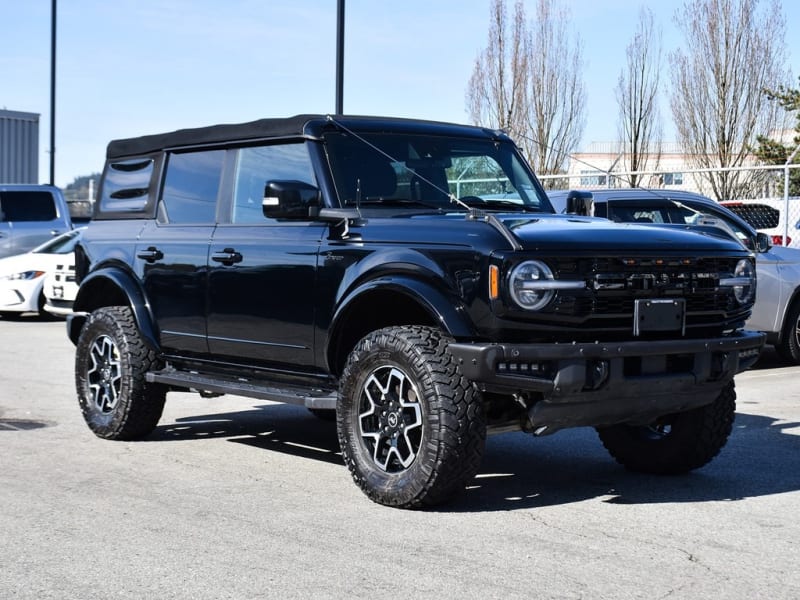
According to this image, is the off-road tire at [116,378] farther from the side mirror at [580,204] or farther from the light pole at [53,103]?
the light pole at [53,103]

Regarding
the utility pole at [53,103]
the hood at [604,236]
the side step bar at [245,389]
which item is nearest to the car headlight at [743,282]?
the hood at [604,236]

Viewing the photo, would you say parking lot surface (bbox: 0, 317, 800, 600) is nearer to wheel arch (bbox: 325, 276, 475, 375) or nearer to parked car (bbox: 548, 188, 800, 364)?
wheel arch (bbox: 325, 276, 475, 375)

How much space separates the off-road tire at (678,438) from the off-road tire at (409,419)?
1.54 meters

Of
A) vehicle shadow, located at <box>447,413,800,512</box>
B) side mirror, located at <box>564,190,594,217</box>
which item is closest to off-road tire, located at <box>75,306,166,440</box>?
vehicle shadow, located at <box>447,413,800,512</box>

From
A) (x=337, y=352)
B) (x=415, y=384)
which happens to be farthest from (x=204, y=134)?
(x=415, y=384)

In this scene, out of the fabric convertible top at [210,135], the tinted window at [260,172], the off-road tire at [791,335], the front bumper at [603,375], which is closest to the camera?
the front bumper at [603,375]

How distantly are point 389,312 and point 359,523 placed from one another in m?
1.24

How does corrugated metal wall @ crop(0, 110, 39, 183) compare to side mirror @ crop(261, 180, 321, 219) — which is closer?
side mirror @ crop(261, 180, 321, 219)

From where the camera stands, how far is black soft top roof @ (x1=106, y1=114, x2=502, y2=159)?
280 inches

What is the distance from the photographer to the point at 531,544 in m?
5.36

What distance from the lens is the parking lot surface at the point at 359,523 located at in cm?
475

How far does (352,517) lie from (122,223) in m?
3.42

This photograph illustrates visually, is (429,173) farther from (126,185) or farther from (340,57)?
(340,57)

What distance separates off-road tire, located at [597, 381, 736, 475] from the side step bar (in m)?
1.68
